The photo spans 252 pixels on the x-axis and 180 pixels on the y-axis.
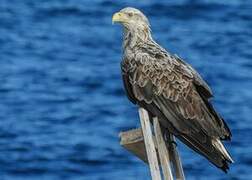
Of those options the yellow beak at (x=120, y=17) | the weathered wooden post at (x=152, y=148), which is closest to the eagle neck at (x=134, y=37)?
the yellow beak at (x=120, y=17)

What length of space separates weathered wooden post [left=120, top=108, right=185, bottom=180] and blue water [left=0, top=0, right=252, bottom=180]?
26.2 feet

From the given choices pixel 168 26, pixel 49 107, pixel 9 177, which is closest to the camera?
pixel 9 177

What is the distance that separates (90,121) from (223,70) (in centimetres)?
317

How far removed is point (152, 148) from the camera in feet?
29.7

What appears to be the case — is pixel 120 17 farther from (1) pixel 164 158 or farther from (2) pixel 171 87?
(1) pixel 164 158

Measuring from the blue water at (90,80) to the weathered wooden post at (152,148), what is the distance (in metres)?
7.98

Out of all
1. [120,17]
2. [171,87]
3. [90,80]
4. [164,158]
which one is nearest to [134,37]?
[120,17]

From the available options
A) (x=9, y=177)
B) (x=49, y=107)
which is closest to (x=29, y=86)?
(x=49, y=107)

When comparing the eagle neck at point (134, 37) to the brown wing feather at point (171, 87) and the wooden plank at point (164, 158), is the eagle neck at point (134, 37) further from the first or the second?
the wooden plank at point (164, 158)

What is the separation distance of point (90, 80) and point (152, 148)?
13.6 m

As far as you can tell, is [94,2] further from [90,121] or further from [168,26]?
[90,121]

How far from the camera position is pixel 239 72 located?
22641 mm

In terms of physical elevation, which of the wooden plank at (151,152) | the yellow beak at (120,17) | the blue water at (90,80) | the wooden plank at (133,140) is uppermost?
the blue water at (90,80)

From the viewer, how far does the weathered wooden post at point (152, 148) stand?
9.05 m
